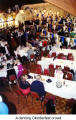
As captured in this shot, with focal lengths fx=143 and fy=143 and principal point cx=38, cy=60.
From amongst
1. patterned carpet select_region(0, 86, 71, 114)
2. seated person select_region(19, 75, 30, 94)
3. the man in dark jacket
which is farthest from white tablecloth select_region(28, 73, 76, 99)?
seated person select_region(19, 75, 30, 94)

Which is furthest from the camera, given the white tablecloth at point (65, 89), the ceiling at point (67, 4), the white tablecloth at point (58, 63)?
the white tablecloth at point (58, 63)

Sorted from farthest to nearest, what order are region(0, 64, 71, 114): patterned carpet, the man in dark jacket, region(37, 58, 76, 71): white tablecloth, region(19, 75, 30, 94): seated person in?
region(37, 58, 76, 71): white tablecloth, region(19, 75, 30, 94): seated person, the man in dark jacket, region(0, 64, 71, 114): patterned carpet

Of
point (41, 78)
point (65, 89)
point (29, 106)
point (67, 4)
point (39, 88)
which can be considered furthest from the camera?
point (41, 78)

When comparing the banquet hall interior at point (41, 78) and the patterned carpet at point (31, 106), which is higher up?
the banquet hall interior at point (41, 78)

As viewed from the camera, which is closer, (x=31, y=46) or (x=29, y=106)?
(x=29, y=106)

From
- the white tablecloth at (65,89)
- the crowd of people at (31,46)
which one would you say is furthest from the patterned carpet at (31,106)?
the crowd of people at (31,46)

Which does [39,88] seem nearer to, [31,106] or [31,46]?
[31,106]

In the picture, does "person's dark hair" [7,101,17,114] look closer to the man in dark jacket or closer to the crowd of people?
the crowd of people

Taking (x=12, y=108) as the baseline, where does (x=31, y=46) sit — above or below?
above

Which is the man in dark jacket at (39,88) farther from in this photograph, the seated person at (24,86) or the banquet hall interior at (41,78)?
the seated person at (24,86)

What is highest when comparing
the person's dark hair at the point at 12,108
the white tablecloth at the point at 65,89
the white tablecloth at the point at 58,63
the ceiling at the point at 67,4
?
the ceiling at the point at 67,4

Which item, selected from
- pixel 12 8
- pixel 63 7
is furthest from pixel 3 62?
pixel 12 8

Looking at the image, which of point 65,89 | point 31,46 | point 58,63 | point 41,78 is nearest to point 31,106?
point 41,78

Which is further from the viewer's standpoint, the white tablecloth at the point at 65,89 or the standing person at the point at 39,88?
the standing person at the point at 39,88
